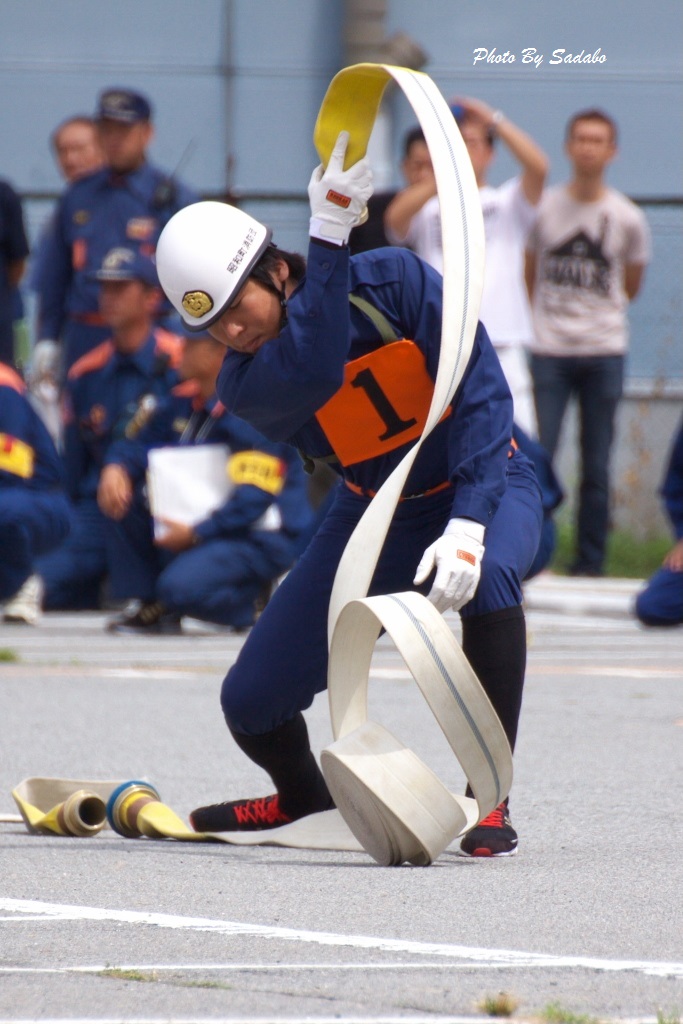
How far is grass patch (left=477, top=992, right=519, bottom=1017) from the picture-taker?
2713mm

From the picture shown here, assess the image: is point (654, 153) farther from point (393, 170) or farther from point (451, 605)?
point (451, 605)

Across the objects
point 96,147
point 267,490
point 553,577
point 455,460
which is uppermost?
point 96,147

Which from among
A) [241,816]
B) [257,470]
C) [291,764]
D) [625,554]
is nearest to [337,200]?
[291,764]

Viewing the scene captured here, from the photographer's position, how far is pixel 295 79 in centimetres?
1426

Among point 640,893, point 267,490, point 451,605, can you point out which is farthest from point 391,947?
point 267,490

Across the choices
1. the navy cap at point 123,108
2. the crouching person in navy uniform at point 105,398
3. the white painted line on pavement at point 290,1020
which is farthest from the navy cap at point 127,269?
the white painted line on pavement at point 290,1020

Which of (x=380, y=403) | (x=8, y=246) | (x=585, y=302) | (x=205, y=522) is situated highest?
(x=8, y=246)

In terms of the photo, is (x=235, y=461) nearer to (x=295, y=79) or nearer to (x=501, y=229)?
(x=501, y=229)

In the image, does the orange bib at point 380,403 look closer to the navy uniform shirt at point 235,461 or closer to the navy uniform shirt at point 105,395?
the navy uniform shirt at point 235,461

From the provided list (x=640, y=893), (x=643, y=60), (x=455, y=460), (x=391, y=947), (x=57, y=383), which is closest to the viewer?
(x=391, y=947)

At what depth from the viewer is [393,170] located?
45.8ft

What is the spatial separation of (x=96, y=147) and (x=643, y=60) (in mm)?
4479

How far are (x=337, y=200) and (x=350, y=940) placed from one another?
5.10 feet

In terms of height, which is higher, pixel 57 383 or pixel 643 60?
pixel 643 60
